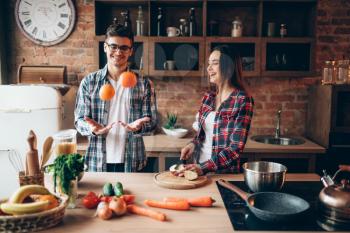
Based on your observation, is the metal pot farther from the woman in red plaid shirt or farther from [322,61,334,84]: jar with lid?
[322,61,334,84]: jar with lid

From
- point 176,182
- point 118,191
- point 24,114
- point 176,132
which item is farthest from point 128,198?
point 176,132

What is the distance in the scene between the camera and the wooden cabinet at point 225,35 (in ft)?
10.9

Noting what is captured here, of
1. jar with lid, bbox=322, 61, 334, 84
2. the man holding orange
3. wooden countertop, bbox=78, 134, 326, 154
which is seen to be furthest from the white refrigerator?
jar with lid, bbox=322, 61, 334, 84

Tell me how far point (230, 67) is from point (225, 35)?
1482mm

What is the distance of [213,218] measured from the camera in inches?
55.1

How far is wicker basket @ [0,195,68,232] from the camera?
1.23 m

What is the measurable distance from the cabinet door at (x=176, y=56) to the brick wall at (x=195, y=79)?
0.26 metres

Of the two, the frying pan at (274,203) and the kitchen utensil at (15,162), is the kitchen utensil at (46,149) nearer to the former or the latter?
the kitchen utensil at (15,162)

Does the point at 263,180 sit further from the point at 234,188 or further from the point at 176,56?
the point at 176,56

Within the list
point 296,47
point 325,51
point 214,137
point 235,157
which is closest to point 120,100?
point 214,137

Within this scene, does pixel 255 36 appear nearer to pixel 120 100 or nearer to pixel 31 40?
pixel 120 100

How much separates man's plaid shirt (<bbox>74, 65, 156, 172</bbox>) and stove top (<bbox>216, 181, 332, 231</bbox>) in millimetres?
791

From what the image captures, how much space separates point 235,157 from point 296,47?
1.95 m

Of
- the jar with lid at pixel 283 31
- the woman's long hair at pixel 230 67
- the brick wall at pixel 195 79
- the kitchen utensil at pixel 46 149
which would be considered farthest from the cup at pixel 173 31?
the kitchen utensil at pixel 46 149
